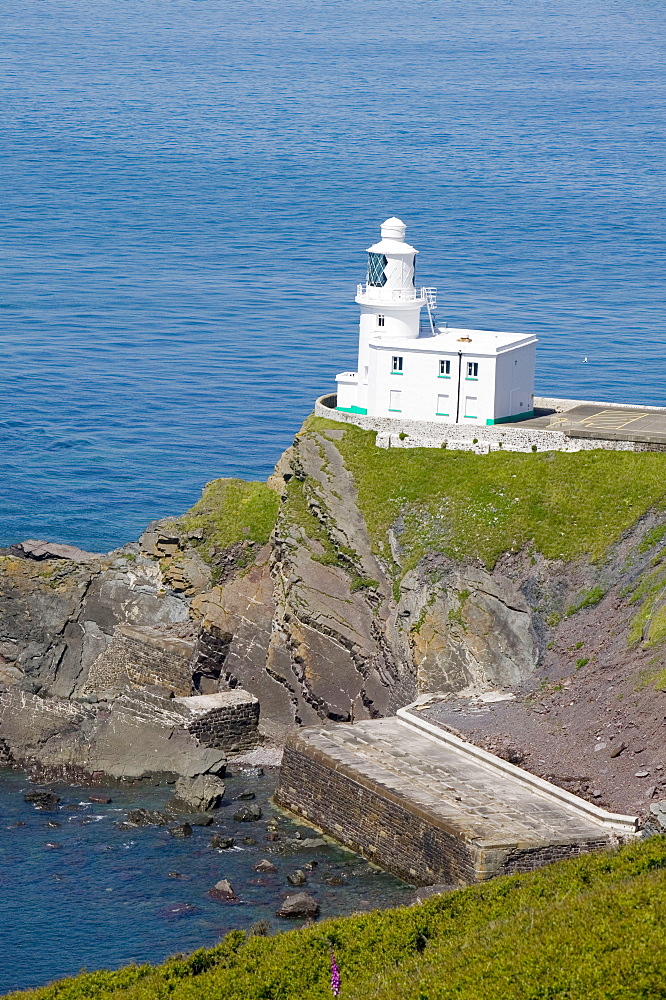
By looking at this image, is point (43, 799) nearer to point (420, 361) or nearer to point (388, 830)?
point (388, 830)

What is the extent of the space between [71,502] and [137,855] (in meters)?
36.4

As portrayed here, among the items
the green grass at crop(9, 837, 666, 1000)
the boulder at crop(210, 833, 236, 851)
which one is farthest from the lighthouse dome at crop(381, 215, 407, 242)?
the green grass at crop(9, 837, 666, 1000)

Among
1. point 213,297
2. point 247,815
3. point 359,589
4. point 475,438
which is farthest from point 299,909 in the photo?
point 213,297

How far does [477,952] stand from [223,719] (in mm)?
25681

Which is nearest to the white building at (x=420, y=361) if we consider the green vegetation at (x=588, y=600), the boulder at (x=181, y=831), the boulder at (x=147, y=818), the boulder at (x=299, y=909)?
the green vegetation at (x=588, y=600)

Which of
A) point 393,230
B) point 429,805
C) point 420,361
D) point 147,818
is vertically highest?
point 393,230

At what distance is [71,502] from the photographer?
81312 millimetres

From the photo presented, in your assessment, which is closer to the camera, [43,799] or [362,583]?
[43,799]

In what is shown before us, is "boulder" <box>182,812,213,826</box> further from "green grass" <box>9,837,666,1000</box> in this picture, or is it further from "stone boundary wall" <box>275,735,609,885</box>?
"green grass" <box>9,837,666,1000</box>

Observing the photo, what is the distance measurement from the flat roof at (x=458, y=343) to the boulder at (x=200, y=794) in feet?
65.7

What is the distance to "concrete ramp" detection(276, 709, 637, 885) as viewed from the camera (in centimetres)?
4347

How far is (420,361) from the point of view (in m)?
61.4

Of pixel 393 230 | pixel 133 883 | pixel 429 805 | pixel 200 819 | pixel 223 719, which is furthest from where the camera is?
pixel 393 230

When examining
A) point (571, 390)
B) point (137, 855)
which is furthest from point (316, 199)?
point (137, 855)
